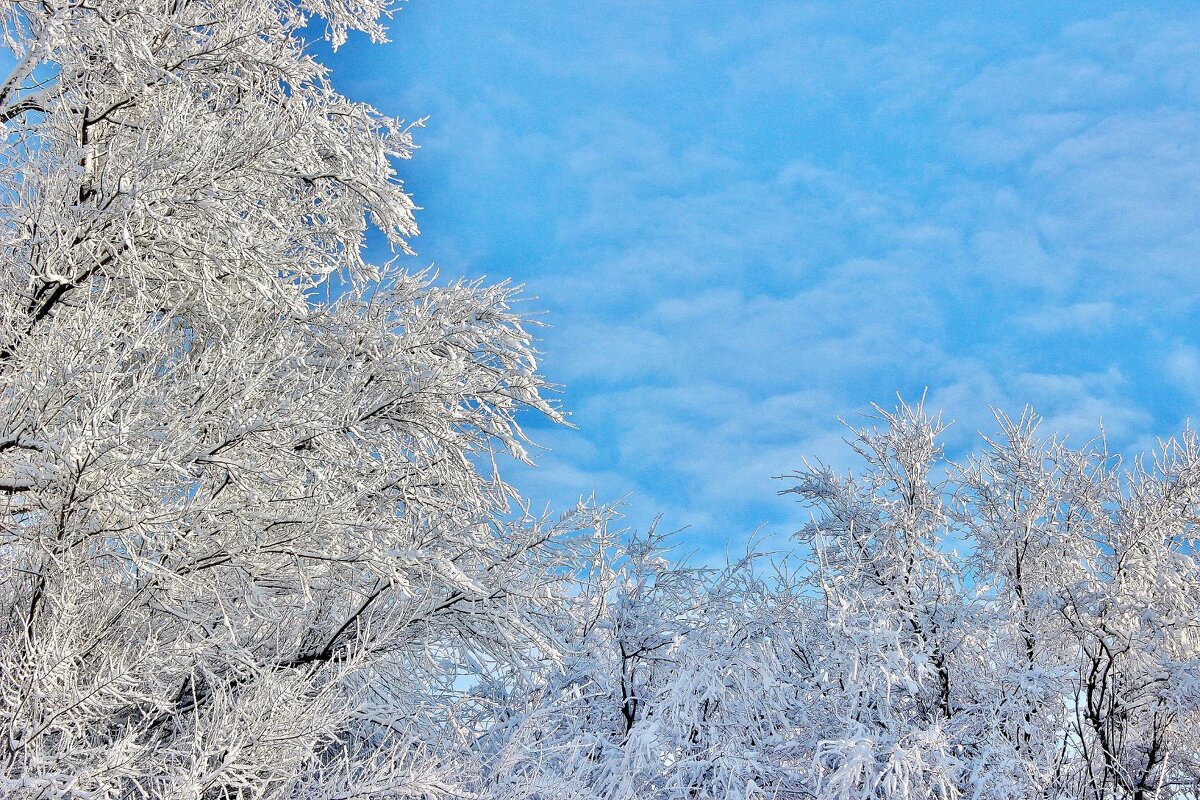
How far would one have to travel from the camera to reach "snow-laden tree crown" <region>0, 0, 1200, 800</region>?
4309mm

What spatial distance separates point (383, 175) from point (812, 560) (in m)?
4.87

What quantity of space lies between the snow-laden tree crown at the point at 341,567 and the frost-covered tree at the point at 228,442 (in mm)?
33

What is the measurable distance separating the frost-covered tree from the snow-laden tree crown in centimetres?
3

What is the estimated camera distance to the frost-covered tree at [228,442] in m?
4.16

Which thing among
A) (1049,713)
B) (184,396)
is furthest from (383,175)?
(1049,713)

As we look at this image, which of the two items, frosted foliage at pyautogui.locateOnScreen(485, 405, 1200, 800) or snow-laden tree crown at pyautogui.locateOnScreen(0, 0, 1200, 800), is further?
frosted foliage at pyautogui.locateOnScreen(485, 405, 1200, 800)

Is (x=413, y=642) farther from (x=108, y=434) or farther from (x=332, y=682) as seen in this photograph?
(x=108, y=434)

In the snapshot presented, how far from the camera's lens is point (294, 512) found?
4.80 metres

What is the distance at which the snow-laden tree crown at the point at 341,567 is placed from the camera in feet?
14.1

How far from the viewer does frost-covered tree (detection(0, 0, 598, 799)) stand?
416 cm

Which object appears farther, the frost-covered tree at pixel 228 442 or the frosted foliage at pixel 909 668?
the frosted foliage at pixel 909 668

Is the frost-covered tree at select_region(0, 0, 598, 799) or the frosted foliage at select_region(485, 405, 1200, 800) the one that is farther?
the frosted foliage at select_region(485, 405, 1200, 800)

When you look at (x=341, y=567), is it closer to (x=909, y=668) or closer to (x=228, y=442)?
(x=228, y=442)

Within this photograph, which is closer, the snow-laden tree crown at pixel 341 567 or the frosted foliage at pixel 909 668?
the snow-laden tree crown at pixel 341 567
